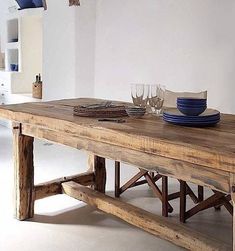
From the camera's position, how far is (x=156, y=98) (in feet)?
7.70

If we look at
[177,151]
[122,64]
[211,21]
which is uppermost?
[211,21]

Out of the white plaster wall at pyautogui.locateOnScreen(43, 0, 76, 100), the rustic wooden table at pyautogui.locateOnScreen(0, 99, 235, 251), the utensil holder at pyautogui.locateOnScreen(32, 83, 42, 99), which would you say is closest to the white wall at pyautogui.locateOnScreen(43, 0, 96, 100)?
the white plaster wall at pyautogui.locateOnScreen(43, 0, 76, 100)

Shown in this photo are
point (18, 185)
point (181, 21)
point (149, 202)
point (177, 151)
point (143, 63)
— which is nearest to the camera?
point (177, 151)

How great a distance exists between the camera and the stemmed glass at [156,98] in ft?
7.59

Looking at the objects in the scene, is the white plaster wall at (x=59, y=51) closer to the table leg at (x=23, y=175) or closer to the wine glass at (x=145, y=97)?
the table leg at (x=23, y=175)

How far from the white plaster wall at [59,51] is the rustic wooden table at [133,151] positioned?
2234 mm

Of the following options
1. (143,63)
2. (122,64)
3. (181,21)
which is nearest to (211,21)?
(181,21)

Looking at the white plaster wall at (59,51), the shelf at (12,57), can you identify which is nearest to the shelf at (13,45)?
the shelf at (12,57)

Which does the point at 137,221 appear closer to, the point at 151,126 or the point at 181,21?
the point at 151,126

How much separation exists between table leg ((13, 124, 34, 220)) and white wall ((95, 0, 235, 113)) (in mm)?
1997

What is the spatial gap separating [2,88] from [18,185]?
4.23 m

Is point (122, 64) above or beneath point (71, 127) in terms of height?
above

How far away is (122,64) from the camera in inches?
193

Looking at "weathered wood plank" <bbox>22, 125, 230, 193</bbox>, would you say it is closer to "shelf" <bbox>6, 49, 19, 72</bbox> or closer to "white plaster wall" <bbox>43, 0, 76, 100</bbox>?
"white plaster wall" <bbox>43, 0, 76, 100</bbox>
